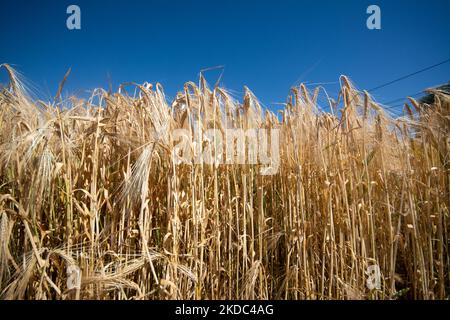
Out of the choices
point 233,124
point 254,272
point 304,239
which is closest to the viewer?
point 254,272

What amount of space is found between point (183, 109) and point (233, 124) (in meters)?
0.36

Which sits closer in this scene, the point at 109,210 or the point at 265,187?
the point at 109,210

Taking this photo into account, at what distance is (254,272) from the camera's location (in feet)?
4.46

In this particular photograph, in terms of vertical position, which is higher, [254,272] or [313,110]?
[313,110]

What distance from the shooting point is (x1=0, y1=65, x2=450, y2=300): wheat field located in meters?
1.26

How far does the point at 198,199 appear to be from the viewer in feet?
5.33

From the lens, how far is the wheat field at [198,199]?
1257 mm

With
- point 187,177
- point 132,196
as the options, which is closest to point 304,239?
point 187,177

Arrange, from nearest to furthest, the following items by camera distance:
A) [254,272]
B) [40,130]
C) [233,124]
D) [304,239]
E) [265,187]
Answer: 1. [40,130]
2. [254,272]
3. [304,239]
4. [233,124]
5. [265,187]

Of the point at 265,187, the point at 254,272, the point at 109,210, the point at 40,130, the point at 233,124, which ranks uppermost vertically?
the point at 233,124

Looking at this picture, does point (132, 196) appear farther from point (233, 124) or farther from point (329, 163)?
point (329, 163)

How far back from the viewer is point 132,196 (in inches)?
49.7
